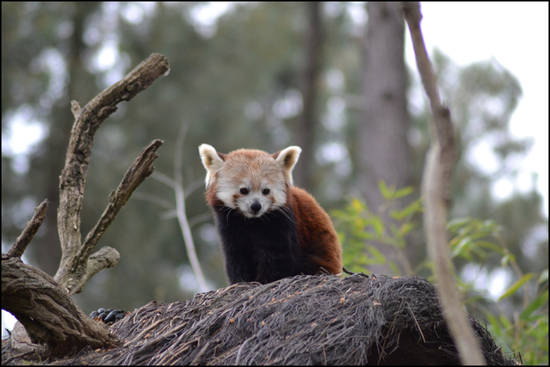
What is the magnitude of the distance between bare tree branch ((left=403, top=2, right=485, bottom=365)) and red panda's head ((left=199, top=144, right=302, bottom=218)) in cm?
211

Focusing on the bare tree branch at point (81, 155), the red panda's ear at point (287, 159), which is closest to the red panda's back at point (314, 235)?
the red panda's ear at point (287, 159)

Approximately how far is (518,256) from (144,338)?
9719 millimetres

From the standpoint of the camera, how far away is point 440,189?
1563mm

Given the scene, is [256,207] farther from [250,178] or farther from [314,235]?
[314,235]

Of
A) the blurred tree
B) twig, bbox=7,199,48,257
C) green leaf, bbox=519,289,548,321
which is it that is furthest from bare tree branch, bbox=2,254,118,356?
the blurred tree

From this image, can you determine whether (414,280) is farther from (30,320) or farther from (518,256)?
(518,256)

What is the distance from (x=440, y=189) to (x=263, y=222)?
222 centimetres

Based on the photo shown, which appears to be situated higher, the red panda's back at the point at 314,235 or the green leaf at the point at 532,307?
the red panda's back at the point at 314,235

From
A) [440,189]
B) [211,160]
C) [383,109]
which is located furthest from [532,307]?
[383,109]

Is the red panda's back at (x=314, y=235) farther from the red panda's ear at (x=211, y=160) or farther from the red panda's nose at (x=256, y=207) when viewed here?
the red panda's ear at (x=211, y=160)

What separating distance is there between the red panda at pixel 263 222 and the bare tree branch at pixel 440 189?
2.04m

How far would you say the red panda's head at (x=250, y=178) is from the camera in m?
3.67

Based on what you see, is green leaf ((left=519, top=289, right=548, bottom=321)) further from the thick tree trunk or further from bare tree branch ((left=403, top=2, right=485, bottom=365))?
the thick tree trunk

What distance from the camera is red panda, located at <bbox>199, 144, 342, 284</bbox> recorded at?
3598 mm
